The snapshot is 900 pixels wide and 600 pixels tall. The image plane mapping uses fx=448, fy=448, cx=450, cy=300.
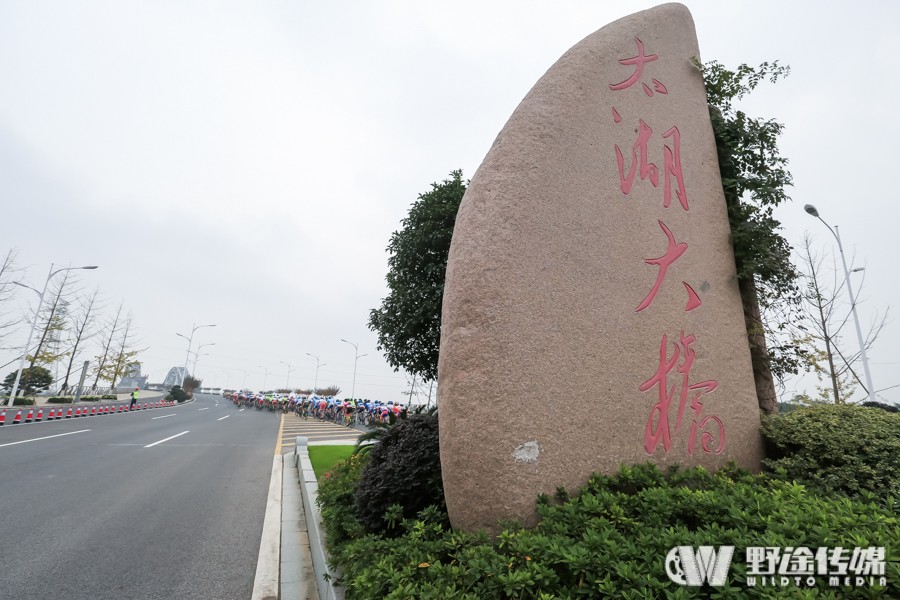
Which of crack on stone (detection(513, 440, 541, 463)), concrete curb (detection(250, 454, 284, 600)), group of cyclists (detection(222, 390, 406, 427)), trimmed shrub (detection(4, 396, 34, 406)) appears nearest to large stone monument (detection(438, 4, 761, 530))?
crack on stone (detection(513, 440, 541, 463))

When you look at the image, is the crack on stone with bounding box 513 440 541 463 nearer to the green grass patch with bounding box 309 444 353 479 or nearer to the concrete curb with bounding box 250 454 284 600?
the concrete curb with bounding box 250 454 284 600

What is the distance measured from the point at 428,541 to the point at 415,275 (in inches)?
206

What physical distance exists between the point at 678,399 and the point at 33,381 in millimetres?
40200

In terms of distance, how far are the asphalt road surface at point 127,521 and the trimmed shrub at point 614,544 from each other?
5.83ft

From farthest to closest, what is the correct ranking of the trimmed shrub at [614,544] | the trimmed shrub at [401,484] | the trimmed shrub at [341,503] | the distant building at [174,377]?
the distant building at [174,377]
the trimmed shrub at [341,503]
the trimmed shrub at [401,484]
the trimmed shrub at [614,544]

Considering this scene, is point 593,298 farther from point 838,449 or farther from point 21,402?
point 21,402

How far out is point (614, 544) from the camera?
2.45 m

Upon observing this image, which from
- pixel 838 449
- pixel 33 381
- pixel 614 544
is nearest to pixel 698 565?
pixel 614 544

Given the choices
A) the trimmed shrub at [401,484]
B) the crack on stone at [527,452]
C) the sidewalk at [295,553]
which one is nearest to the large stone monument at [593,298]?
the crack on stone at [527,452]

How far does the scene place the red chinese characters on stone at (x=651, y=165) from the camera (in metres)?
4.53

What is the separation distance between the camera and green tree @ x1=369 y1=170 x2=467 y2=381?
24.9 ft

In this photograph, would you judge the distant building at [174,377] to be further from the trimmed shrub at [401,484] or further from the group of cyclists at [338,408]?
the trimmed shrub at [401,484]

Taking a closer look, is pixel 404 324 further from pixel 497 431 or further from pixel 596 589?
pixel 596 589

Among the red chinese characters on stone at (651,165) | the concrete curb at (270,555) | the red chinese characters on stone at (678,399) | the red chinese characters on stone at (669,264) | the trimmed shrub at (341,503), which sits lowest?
the concrete curb at (270,555)
